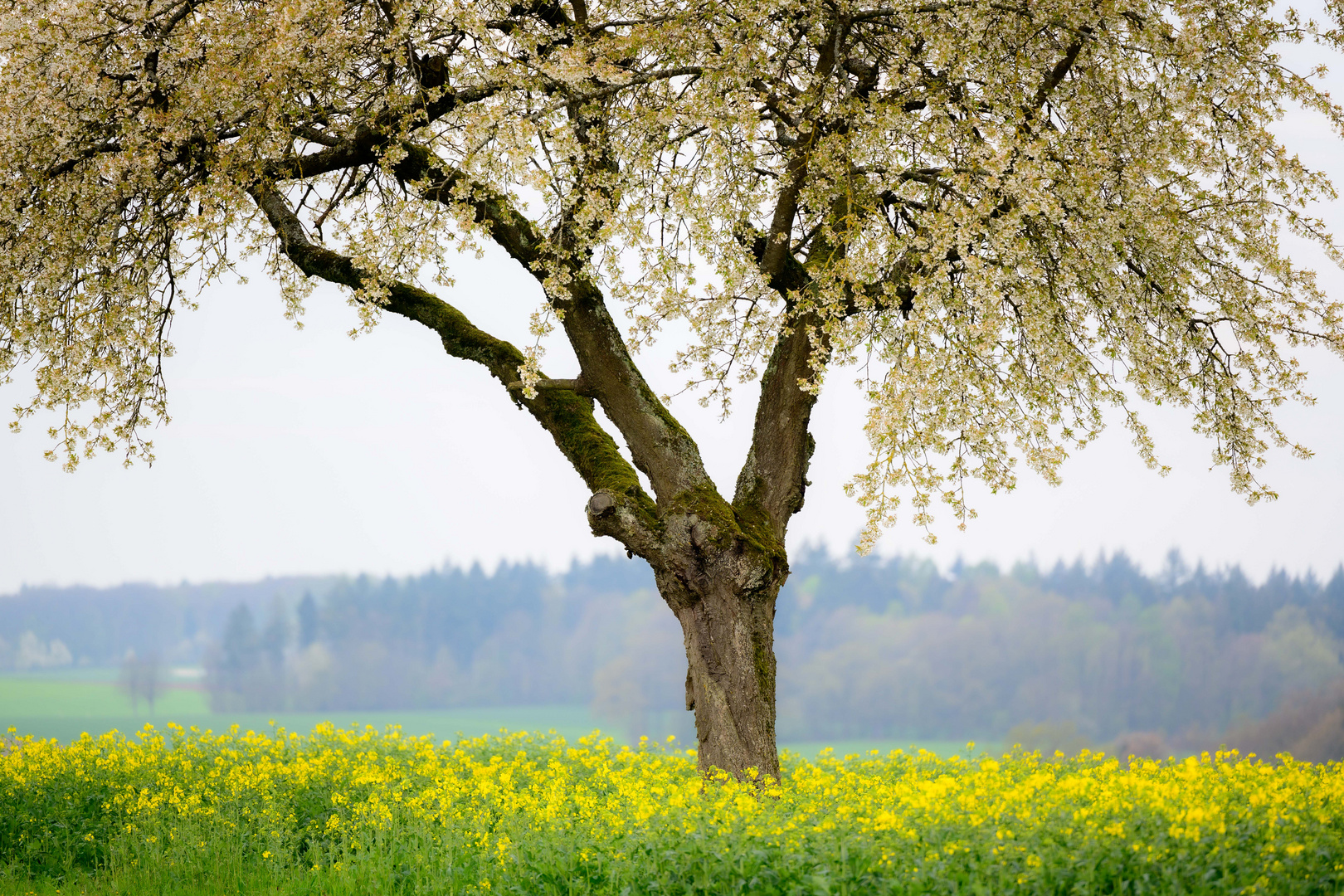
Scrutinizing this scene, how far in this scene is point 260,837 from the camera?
28.7 feet

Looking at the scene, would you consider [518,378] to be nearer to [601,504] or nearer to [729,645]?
[601,504]

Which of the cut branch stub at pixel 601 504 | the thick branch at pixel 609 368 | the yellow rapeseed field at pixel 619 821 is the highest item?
the thick branch at pixel 609 368

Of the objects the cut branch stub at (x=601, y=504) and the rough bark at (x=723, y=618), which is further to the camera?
the cut branch stub at (x=601, y=504)

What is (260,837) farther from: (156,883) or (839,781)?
(839,781)

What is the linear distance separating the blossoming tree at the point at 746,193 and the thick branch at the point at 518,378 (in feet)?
0.12

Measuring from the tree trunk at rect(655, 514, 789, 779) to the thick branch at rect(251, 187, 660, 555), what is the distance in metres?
0.48

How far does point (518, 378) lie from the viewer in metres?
9.81

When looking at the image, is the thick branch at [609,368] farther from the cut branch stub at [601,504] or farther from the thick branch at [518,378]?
the cut branch stub at [601,504]

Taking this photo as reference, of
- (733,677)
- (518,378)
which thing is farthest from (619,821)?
(518,378)

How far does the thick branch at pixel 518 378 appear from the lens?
29.6ft

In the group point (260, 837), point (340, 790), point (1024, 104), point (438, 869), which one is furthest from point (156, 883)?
point (1024, 104)

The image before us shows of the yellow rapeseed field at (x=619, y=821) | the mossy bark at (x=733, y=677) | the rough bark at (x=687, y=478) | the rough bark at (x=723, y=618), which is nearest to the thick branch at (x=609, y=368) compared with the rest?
the rough bark at (x=687, y=478)

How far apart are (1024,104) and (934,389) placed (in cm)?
257

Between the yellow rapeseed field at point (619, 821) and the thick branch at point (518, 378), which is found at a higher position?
the thick branch at point (518, 378)
